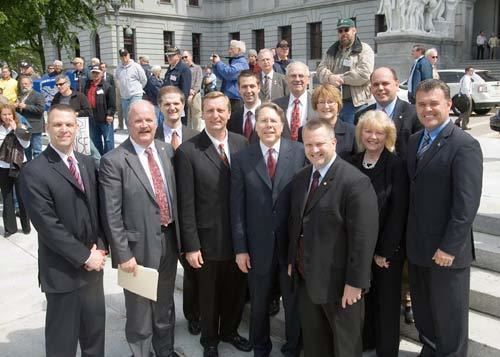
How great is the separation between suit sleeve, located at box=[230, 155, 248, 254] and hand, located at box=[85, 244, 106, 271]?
93cm

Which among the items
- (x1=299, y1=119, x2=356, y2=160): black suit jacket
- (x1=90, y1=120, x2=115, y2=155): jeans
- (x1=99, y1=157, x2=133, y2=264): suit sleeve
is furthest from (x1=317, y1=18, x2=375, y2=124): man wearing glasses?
(x1=90, y1=120, x2=115, y2=155): jeans

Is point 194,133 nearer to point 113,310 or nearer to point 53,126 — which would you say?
point 53,126

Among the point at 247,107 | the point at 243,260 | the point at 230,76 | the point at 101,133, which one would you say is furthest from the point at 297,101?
the point at 101,133

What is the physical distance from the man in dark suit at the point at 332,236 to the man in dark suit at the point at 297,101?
144cm

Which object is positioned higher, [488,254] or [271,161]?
[271,161]

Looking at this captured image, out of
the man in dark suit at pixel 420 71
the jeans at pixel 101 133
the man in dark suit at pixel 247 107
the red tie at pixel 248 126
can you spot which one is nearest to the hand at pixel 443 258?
the man in dark suit at pixel 247 107

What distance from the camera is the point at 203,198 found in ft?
11.7

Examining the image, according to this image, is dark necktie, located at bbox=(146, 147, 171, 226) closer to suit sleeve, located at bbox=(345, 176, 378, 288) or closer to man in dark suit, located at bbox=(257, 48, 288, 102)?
suit sleeve, located at bbox=(345, 176, 378, 288)

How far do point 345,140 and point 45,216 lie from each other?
2.23 m

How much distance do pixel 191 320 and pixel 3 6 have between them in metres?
10.6

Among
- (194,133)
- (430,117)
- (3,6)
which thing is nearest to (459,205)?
(430,117)

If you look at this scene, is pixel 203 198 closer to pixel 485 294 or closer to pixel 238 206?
pixel 238 206

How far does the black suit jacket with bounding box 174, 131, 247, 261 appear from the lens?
11.5 feet

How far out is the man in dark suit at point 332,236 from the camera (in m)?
2.85
